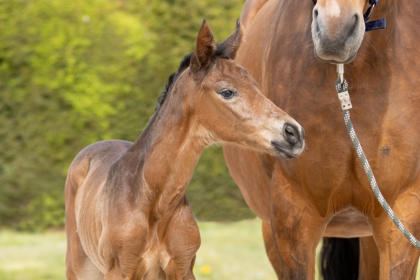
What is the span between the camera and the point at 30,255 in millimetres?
6105

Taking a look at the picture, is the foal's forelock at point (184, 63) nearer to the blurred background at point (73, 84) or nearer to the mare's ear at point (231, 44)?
the mare's ear at point (231, 44)

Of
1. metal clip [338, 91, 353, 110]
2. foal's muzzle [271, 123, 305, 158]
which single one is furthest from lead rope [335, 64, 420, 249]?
foal's muzzle [271, 123, 305, 158]

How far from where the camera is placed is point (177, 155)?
9.75ft

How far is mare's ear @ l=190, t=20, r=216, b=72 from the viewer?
109 inches

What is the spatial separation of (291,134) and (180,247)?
69cm

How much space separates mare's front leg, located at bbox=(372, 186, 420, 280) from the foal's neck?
0.81 m

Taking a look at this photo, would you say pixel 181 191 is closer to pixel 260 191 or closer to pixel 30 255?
pixel 260 191

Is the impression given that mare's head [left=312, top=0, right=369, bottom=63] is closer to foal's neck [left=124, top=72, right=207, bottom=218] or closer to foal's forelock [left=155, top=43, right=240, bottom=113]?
foal's forelock [left=155, top=43, right=240, bottom=113]

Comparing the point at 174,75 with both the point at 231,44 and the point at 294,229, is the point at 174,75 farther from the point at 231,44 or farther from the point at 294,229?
the point at 294,229

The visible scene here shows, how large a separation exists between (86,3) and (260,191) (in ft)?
14.5

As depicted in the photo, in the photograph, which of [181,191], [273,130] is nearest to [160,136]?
[181,191]

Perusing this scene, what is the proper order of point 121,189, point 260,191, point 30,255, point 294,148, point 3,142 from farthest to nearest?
point 3,142
point 30,255
point 260,191
point 121,189
point 294,148

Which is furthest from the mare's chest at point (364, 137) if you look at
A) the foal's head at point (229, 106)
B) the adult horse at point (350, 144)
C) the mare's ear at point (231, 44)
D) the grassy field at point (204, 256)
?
the grassy field at point (204, 256)

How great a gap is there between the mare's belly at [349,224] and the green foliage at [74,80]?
4.24m
